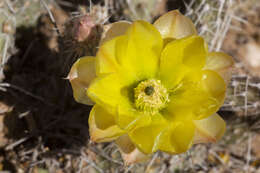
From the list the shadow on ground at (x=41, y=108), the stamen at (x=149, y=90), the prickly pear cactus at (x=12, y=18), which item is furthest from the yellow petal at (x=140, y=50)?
the prickly pear cactus at (x=12, y=18)

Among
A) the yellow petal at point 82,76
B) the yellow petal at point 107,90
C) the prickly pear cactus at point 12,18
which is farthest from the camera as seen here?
the prickly pear cactus at point 12,18

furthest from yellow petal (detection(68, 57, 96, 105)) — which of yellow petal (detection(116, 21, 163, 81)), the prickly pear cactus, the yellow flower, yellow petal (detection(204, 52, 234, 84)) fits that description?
the prickly pear cactus

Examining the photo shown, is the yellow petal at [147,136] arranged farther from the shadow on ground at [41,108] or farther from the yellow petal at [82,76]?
the shadow on ground at [41,108]

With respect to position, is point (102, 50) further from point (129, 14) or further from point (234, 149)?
point (234, 149)

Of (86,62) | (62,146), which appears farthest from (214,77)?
(62,146)

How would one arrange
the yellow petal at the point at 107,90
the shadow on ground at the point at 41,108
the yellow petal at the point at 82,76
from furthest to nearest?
the shadow on ground at the point at 41,108 → the yellow petal at the point at 82,76 → the yellow petal at the point at 107,90

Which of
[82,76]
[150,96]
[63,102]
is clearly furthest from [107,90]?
[63,102]

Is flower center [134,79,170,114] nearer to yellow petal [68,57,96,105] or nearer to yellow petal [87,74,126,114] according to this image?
yellow petal [87,74,126,114]

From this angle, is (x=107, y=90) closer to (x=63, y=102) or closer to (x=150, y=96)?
(x=150, y=96)
